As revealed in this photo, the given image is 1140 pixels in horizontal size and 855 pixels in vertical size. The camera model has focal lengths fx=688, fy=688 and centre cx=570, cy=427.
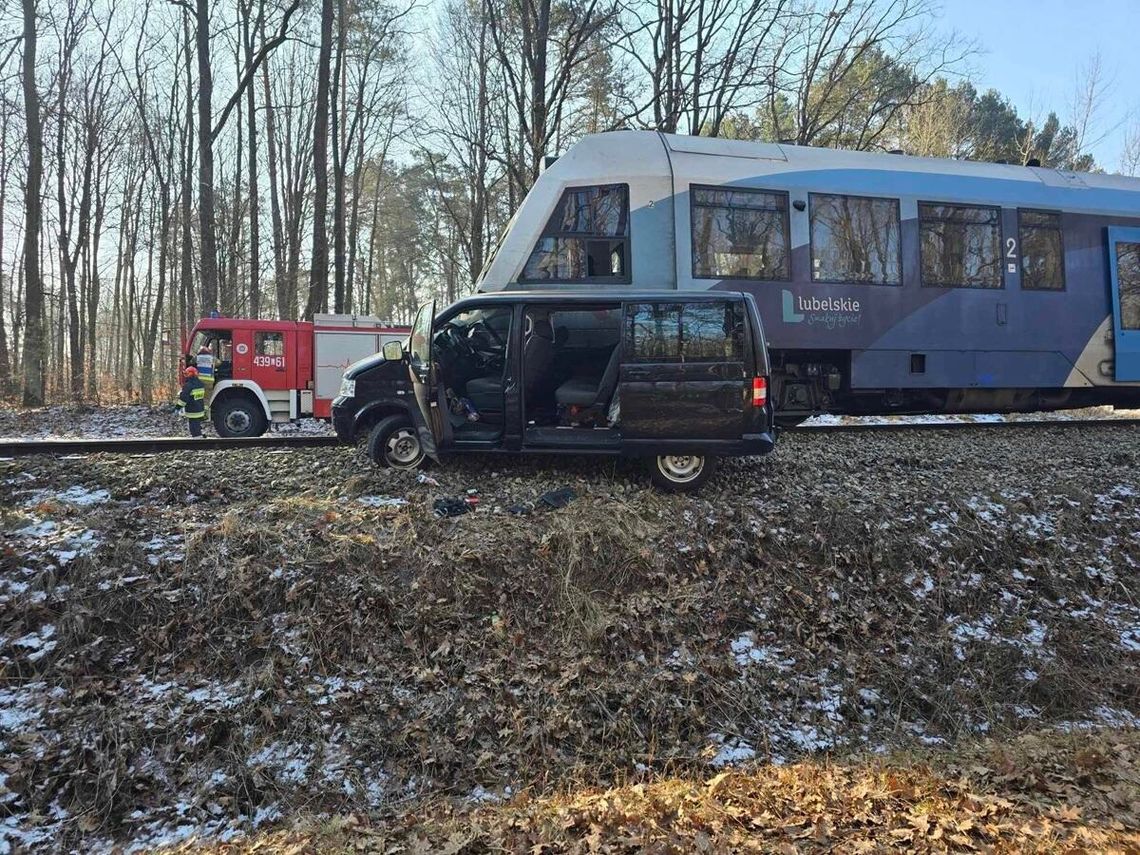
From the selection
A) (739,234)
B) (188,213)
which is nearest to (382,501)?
(739,234)

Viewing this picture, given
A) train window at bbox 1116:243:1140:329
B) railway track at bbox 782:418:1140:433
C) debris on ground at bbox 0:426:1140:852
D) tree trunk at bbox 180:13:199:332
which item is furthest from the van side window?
tree trunk at bbox 180:13:199:332

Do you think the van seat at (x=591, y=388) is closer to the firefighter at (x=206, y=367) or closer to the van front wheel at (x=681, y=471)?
the van front wheel at (x=681, y=471)

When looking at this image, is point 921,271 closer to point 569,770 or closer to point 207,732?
point 569,770

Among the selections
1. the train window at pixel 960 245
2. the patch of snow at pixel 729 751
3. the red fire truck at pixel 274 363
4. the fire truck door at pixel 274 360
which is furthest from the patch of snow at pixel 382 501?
the fire truck door at pixel 274 360

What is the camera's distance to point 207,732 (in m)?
4.04

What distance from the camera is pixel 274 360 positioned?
13586 millimetres

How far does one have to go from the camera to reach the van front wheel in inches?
258

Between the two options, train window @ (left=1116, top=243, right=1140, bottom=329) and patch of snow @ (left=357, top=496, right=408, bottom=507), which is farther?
train window @ (left=1116, top=243, right=1140, bottom=329)

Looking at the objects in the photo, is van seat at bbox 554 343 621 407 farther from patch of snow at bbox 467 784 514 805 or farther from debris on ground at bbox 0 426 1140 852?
patch of snow at bbox 467 784 514 805

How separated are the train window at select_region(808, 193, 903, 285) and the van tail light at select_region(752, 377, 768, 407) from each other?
3258 millimetres

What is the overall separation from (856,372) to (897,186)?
2.57 meters

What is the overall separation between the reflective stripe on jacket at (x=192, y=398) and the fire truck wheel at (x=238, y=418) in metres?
1.18

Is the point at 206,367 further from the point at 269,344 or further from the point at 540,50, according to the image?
the point at 540,50

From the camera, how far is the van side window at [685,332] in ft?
20.8
